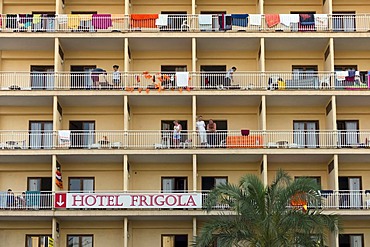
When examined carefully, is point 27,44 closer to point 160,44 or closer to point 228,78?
point 160,44

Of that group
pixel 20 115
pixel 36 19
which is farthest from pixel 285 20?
pixel 20 115

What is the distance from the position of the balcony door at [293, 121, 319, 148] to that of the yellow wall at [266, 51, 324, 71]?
332 centimetres

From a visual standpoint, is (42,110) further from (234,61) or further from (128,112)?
(234,61)

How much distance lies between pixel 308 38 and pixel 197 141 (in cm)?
849

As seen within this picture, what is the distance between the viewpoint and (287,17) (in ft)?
172

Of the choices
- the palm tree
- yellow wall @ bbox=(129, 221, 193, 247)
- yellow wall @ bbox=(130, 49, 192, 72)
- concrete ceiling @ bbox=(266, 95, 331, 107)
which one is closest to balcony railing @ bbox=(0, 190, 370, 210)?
yellow wall @ bbox=(129, 221, 193, 247)

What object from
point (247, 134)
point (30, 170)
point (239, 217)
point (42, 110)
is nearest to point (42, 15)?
point (42, 110)

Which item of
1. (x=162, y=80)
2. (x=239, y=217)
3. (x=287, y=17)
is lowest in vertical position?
(x=239, y=217)

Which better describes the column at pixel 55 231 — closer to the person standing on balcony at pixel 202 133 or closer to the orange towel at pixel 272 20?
the person standing on balcony at pixel 202 133

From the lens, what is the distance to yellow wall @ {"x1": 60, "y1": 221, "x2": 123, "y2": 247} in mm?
51281

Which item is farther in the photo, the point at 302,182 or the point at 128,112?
the point at 128,112

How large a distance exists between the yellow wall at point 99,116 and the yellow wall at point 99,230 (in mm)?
5532

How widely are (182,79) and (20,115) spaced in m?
9.57

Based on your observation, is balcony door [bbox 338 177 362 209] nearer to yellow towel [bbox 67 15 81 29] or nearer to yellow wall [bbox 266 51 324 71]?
yellow wall [bbox 266 51 324 71]
